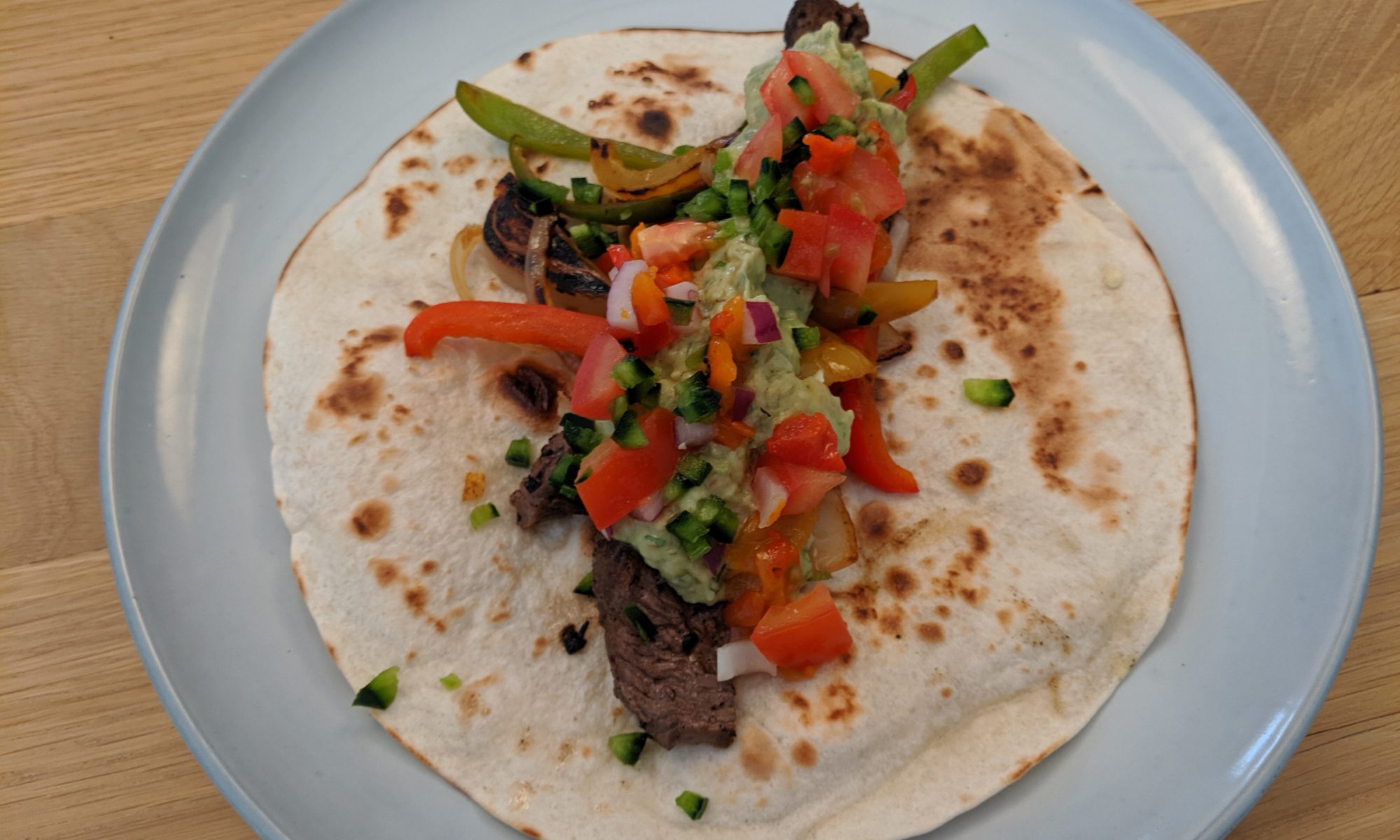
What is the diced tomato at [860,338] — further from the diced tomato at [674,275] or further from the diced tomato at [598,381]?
the diced tomato at [598,381]

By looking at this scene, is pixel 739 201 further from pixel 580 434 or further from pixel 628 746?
pixel 628 746

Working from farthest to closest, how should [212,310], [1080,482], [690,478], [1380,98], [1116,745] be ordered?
1. [1380,98]
2. [212,310]
3. [1080,482]
4. [1116,745]
5. [690,478]

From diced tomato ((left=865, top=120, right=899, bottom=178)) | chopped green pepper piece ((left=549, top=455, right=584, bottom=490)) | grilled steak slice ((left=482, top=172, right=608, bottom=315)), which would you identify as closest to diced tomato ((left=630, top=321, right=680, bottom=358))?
chopped green pepper piece ((left=549, top=455, right=584, bottom=490))

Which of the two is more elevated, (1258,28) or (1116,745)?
(1258,28)

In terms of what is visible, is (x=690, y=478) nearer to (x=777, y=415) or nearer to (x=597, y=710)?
(x=777, y=415)

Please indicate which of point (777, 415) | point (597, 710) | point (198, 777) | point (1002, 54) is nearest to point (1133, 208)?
point (1002, 54)

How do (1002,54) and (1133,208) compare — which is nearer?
(1133,208)
